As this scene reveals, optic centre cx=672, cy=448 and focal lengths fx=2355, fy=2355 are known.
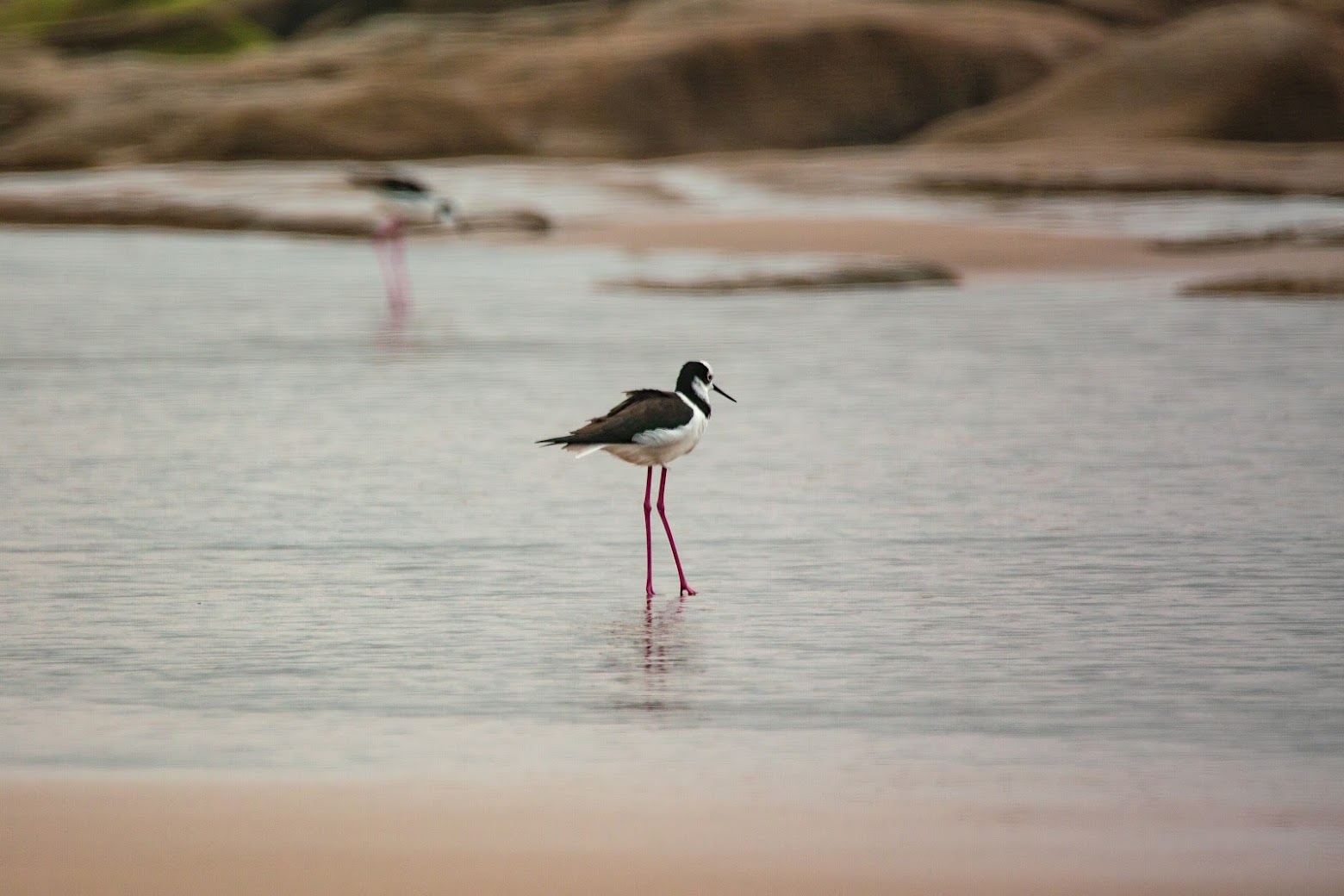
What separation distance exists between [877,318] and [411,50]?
6390 cm

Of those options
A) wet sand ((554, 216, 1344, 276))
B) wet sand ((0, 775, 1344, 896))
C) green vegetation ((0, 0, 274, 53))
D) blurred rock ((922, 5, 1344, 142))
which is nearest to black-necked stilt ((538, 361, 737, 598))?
wet sand ((0, 775, 1344, 896))

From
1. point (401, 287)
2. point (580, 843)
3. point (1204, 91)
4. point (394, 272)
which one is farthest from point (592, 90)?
point (580, 843)

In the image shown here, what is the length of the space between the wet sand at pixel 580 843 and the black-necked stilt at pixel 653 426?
96.6 inches

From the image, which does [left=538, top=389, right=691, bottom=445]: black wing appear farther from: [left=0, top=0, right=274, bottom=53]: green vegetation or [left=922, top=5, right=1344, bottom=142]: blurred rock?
[left=0, top=0, right=274, bottom=53]: green vegetation

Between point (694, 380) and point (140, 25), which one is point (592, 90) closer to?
point (140, 25)

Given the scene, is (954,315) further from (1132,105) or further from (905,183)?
(1132,105)

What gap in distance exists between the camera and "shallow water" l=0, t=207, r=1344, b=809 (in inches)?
236

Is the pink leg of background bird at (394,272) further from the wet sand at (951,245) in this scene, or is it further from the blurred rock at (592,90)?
the blurred rock at (592,90)

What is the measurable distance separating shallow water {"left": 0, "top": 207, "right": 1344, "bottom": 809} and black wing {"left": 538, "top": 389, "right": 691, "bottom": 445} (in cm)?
57

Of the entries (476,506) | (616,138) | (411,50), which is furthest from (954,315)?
(411,50)

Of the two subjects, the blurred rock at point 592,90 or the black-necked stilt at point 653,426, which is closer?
the black-necked stilt at point 653,426

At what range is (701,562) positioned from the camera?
873 centimetres

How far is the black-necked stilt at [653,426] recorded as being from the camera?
25.5 feet

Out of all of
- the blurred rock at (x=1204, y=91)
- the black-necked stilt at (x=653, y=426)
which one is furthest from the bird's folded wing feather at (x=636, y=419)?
the blurred rock at (x=1204, y=91)
